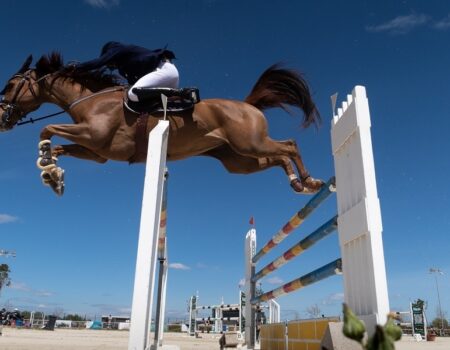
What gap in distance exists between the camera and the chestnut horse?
339 cm

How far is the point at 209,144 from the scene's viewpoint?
363 centimetres

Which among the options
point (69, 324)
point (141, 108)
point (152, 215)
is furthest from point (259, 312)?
point (69, 324)

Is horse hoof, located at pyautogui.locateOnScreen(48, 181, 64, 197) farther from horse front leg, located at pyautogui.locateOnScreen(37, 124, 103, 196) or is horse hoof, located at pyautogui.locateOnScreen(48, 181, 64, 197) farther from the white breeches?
the white breeches

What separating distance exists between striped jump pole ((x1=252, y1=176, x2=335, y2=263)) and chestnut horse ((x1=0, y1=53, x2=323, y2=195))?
254 mm

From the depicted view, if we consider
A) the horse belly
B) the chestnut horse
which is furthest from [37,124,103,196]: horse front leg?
the horse belly

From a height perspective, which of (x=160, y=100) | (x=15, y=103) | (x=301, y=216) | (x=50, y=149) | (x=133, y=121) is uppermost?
(x=15, y=103)

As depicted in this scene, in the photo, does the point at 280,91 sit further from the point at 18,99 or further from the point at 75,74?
the point at 18,99

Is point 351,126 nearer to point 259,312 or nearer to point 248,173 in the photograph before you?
point 248,173

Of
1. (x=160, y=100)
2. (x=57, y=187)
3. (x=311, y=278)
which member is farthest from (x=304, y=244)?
(x=57, y=187)

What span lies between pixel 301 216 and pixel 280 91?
4.03 feet

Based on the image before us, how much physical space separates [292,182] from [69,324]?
1347 inches

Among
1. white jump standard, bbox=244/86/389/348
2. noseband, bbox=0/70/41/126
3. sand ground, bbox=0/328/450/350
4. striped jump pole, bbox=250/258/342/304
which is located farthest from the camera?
sand ground, bbox=0/328/450/350

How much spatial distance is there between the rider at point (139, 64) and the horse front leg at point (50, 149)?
45 centimetres

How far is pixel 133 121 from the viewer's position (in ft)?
11.2
